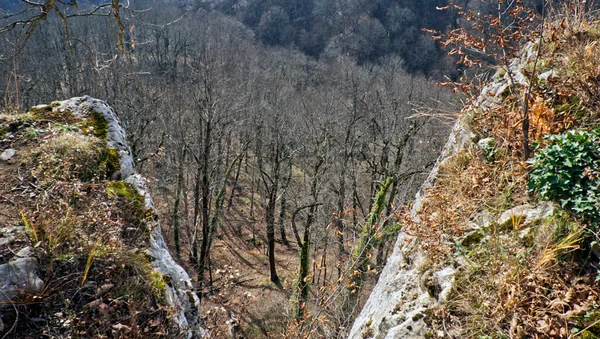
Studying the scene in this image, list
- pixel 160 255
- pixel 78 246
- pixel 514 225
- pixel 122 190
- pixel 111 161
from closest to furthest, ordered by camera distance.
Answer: pixel 514 225 < pixel 78 246 < pixel 160 255 < pixel 122 190 < pixel 111 161

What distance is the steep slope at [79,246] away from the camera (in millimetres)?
2758

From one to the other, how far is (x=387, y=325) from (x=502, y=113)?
265cm

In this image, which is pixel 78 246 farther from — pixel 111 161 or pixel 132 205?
pixel 111 161

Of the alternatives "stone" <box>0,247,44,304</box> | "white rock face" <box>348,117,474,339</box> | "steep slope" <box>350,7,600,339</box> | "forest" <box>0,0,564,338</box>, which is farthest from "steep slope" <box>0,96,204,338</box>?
"steep slope" <box>350,7,600,339</box>

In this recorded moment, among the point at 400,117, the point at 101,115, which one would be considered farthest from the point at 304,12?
the point at 101,115

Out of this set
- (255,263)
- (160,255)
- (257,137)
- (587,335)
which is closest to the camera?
(587,335)

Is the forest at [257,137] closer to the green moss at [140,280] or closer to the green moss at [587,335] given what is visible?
the green moss at [140,280]

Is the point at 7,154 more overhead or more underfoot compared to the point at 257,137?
more overhead

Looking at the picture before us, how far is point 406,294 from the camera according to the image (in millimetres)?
3154

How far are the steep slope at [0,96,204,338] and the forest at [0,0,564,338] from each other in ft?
2.74

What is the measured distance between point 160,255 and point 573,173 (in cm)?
398

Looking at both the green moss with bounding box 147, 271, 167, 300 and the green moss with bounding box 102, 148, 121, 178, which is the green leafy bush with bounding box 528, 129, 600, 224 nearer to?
the green moss with bounding box 147, 271, 167, 300

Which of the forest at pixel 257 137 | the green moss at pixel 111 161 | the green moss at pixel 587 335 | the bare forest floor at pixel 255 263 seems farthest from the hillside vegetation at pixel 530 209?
the bare forest floor at pixel 255 263

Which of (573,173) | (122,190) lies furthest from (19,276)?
(573,173)
